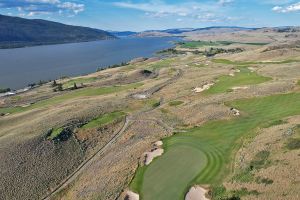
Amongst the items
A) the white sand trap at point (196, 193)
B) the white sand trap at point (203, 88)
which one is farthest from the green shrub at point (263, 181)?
the white sand trap at point (203, 88)

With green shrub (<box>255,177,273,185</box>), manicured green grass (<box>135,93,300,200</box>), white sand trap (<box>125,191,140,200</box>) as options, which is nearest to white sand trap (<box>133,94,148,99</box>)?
manicured green grass (<box>135,93,300,200</box>)

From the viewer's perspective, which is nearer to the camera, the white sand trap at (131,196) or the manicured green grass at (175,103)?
the white sand trap at (131,196)

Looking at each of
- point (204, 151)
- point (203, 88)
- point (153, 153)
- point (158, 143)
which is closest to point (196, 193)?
point (204, 151)

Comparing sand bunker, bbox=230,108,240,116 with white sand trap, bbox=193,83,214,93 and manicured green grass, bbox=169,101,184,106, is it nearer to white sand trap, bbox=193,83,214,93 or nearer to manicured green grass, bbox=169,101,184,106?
manicured green grass, bbox=169,101,184,106

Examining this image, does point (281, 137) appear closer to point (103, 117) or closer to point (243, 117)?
point (243, 117)

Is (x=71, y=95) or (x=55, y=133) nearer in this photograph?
(x=55, y=133)

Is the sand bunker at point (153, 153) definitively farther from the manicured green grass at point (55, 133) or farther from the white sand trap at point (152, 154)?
the manicured green grass at point (55, 133)

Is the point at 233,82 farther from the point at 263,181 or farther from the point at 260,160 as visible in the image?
the point at 263,181
